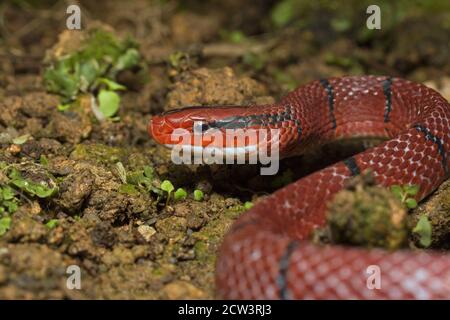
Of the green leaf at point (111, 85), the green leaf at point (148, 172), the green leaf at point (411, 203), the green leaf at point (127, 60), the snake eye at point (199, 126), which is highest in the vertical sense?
the green leaf at point (127, 60)

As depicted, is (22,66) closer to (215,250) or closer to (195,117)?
(195,117)

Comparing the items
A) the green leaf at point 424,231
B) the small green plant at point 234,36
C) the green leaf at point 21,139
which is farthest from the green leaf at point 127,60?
the green leaf at point 424,231

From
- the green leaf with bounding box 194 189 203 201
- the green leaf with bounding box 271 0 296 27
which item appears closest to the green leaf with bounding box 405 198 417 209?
the green leaf with bounding box 194 189 203 201

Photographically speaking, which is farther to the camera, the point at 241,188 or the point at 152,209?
the point at 241,188

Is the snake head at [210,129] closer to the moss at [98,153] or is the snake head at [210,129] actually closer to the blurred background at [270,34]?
A: the moss at [98,153]

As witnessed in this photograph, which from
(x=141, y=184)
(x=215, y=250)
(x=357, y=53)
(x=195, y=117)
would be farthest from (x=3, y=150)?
(x=357, y=53)
